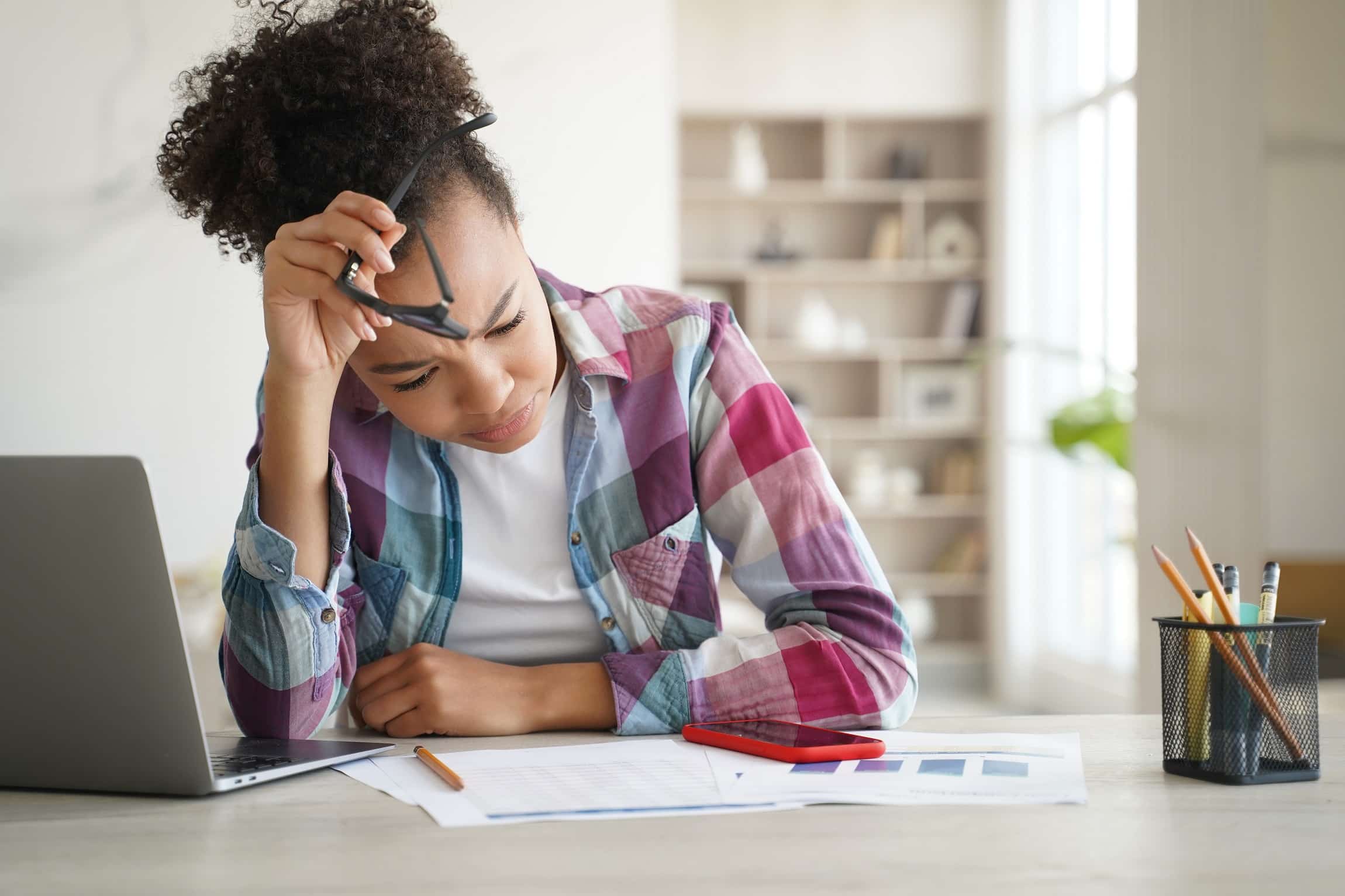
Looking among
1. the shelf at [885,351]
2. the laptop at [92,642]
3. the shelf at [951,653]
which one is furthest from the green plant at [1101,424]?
the laptop at [92,642]

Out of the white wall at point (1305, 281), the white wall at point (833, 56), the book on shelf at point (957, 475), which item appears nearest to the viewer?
the white wall at point (1305, 281)

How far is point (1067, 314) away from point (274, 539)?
4.32 m

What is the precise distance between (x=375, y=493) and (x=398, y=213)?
0.30m

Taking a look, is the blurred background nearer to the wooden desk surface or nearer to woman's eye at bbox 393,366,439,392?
woman's eye at bbox 393,366,439,392

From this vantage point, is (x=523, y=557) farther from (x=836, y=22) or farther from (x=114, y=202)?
(x=836, y=22)

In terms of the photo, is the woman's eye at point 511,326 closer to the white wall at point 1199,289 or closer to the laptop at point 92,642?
the laptop at point 92,642

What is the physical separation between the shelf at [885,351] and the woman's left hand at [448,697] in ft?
13.4

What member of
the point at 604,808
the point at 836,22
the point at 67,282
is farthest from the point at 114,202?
the point at 836,22

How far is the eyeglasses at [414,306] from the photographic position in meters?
0.85

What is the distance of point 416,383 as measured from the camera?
1.06 meters

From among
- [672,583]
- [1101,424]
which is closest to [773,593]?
[672,583]

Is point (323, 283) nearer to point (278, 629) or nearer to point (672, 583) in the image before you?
point (278, 629)

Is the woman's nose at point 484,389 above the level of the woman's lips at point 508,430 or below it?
above

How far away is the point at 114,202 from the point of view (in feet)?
9.70
